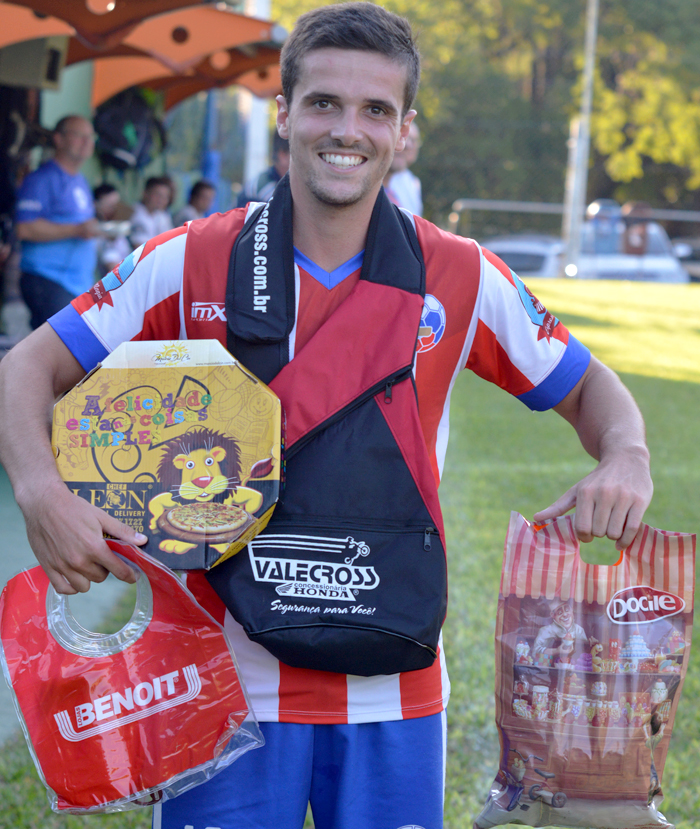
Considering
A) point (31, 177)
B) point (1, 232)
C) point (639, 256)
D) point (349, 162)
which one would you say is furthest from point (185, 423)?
point (639, 256)

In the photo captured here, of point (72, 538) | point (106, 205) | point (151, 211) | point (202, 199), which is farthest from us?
point (202, 199)

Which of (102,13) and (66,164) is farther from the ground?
(102,13)

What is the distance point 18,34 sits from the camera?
20.2ft

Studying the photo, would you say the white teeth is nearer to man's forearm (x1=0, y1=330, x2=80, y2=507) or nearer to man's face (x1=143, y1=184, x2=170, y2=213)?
man's forearm (x1=0, y1=330, x2=80, y2=507)

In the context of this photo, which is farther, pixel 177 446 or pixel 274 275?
pixel 274 275

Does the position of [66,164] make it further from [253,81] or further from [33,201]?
[253,81]

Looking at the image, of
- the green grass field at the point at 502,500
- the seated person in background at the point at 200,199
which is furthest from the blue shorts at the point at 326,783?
the seated person in background at the point at 200,199

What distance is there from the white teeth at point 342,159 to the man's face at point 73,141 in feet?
16.4

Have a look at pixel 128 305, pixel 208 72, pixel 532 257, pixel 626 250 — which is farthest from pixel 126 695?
pixel 626 250

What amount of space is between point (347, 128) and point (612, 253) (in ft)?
81.0

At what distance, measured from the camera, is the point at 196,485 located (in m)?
1.57

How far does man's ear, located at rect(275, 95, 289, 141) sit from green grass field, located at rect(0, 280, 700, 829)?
2118mm

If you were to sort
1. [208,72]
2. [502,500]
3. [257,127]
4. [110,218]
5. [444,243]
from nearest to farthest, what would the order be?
[444,243] → [502,500] → [110,218] → [208,72] → [257,127]

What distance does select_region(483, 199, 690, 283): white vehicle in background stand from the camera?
24.0 m
